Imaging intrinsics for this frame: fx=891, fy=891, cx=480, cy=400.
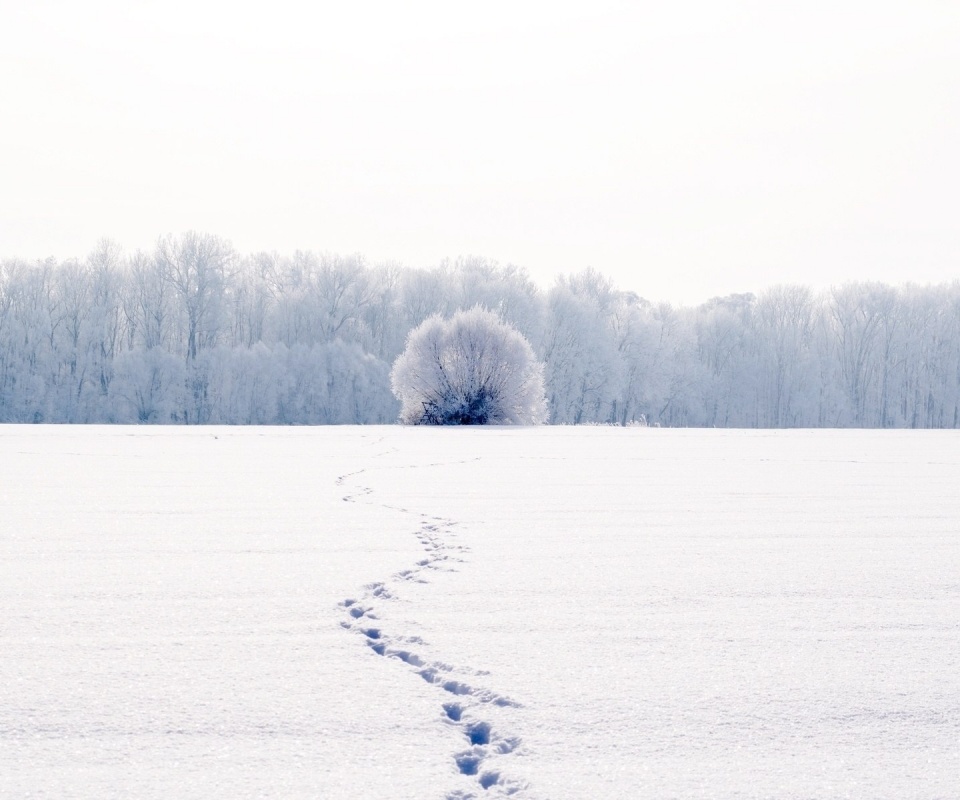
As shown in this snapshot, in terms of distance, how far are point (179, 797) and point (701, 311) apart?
5508cm

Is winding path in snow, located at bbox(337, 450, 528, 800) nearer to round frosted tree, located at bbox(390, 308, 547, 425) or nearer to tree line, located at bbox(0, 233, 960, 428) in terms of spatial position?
round frosted tree, located at bbox(390, 308, 547, 425)

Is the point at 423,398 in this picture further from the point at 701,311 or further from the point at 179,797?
the point at 701,311

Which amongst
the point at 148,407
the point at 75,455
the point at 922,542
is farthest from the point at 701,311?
the point at 922,542

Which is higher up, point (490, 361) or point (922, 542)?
point (490, 361)

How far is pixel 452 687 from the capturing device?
2.29 metres

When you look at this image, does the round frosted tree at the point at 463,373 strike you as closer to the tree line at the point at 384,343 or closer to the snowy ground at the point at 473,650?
the tree line at the point at 384,343

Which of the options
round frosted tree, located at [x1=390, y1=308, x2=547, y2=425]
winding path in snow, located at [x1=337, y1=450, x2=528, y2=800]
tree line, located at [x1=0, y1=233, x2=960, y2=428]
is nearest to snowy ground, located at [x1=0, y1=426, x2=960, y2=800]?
winding path in snow, located at [x1=337, y1=450, x2=528, y2=800]

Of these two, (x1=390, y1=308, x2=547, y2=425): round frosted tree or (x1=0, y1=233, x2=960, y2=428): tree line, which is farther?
(x1=0, y1=233, x2=960, y2=428): tree line

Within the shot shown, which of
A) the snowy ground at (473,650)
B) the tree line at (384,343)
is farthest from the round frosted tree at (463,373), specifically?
the snowy ground at (473,650)

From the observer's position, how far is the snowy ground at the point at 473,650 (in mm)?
1843

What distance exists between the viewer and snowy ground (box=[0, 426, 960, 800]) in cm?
184

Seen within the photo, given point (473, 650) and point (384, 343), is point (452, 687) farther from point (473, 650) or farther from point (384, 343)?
point (384, 343)

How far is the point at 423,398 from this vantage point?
23.5m

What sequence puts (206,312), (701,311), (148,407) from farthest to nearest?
1. (701,311)
2. (206,312)
3. (148,407)
